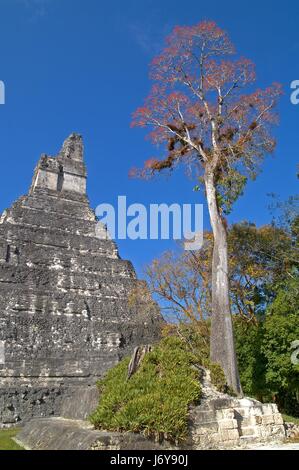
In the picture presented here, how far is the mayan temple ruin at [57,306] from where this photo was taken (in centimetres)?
1191

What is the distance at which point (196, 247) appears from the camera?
17.4m

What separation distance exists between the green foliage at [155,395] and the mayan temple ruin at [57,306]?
294cm

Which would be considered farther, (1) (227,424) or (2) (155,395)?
(1) (227,424)

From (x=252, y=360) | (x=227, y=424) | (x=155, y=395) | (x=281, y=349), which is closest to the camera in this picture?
(x=155, y=395)

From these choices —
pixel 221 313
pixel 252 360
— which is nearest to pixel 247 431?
pixel 221 313

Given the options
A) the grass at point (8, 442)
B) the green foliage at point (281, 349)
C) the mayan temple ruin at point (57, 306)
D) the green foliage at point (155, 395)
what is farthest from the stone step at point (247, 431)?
the green foliage at point (281, 349)

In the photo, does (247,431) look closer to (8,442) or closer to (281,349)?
(8,442)

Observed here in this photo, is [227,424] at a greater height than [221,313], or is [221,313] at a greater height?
[221,313]

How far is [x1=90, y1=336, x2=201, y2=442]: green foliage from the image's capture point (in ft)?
20.7

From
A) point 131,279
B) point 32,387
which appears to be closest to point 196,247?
point 131,279

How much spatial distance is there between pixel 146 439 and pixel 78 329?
7.82 metres

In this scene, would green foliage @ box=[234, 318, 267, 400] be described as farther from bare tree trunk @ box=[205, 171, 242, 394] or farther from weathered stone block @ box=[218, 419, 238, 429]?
weathered stone block @ box=[218, 419, 238, 429]

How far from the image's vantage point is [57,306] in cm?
1398

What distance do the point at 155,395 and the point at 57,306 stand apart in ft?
25.7
